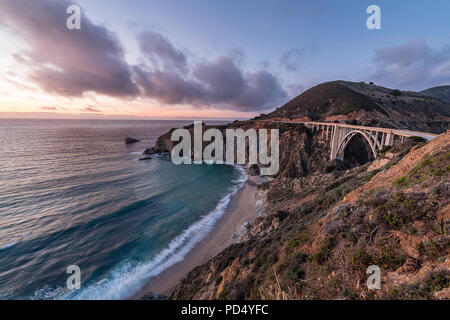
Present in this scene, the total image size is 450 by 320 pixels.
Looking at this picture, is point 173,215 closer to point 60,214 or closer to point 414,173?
point 60,214

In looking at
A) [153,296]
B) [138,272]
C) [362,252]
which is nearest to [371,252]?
[362,252]

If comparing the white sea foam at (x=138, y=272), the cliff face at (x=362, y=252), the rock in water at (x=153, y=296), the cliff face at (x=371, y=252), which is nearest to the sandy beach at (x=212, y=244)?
the rock in water at (x=153, y=296)

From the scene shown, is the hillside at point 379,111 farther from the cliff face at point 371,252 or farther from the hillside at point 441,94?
the hillside at point 441,94

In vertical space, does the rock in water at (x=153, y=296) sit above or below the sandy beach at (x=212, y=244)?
below

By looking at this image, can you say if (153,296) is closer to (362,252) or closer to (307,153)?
(362,252)

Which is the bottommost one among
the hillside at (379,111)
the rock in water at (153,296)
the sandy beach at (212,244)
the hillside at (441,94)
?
the rock in water at (153,296)

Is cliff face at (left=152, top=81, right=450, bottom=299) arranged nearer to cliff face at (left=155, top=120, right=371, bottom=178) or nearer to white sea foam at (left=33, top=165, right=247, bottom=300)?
white sea foam at (left=33, top=165, right=247, bottom=300)
